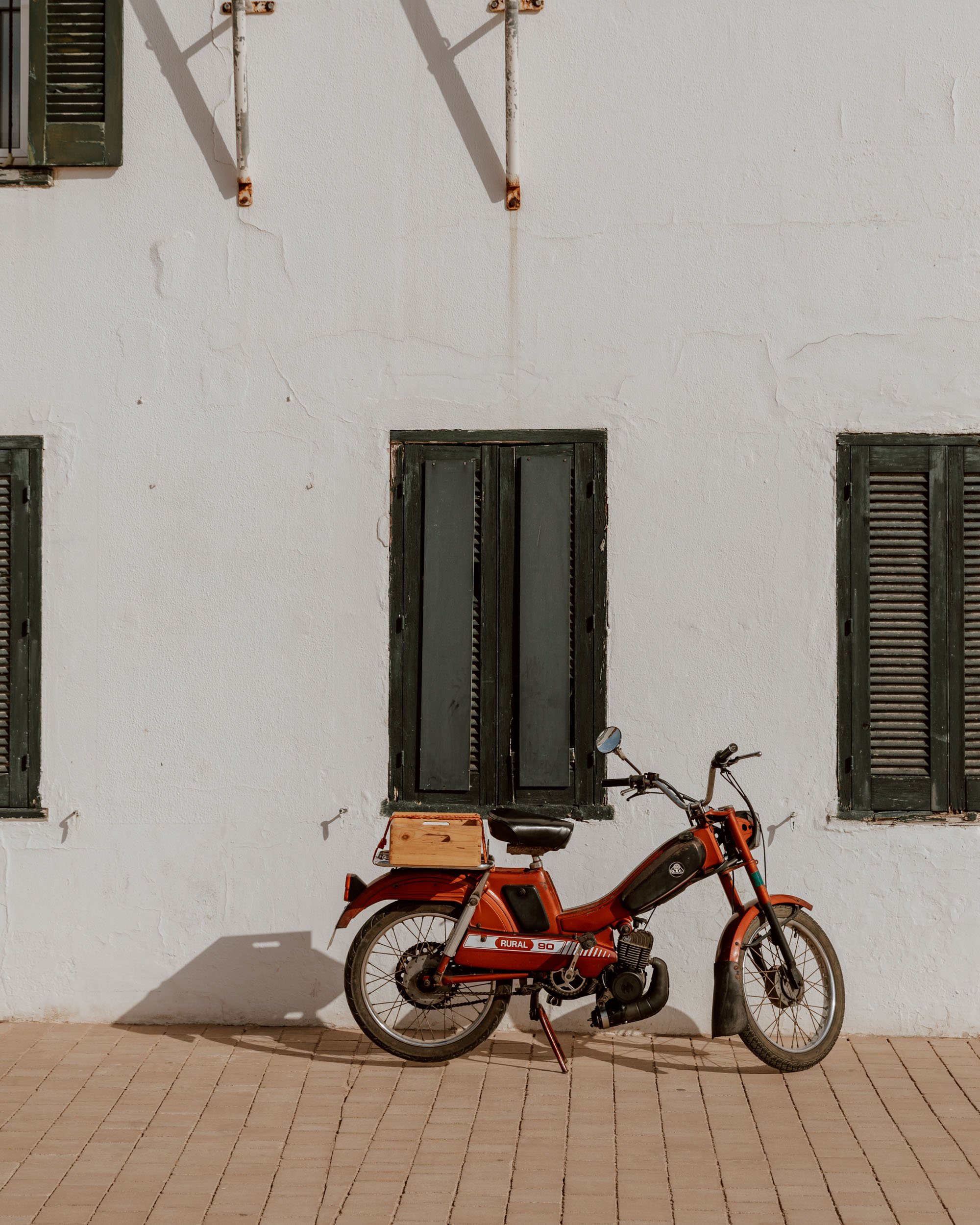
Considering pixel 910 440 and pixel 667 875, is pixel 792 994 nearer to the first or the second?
pixel 667 875

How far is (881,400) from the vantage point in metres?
6.04

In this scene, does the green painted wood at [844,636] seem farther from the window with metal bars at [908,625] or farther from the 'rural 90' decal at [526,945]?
the 'rural 90' decal at [526,945]

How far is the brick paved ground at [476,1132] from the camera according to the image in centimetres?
418

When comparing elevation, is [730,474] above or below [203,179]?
below

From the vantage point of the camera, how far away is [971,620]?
604 centimetres

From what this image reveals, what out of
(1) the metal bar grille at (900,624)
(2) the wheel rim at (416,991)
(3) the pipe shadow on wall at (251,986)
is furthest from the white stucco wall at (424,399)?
(2) the wheel rim at (416,991)

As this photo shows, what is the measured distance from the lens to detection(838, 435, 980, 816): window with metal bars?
19.7 ft

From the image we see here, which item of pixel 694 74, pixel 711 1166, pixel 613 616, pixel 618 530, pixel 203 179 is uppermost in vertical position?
pixel 694 74

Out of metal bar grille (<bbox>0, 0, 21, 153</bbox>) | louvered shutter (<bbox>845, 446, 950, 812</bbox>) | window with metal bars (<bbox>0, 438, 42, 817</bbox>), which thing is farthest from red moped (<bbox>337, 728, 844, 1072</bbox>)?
metal bar grille (<bbox>0, 0, 21, 153</bbox>)

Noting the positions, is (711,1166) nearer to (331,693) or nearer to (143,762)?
(331,693)

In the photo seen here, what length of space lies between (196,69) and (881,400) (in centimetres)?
341

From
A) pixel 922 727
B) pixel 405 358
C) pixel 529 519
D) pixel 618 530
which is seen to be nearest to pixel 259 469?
pixel 405 358

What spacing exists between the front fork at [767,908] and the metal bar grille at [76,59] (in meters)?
4.23

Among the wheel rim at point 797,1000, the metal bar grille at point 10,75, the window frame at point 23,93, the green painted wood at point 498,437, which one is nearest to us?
the wheel rim at point 797,1000
